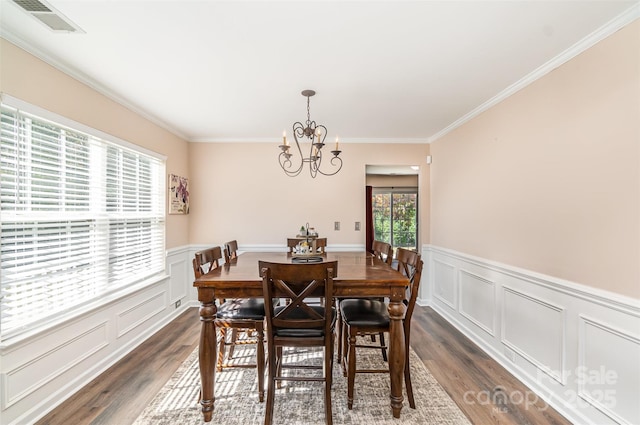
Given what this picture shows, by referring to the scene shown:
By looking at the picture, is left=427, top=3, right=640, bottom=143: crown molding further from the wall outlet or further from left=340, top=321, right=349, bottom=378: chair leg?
left=340, top=321, right=349, bottom=378: chair leg

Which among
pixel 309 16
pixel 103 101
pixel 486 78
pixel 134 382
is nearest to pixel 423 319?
pixel 486 78

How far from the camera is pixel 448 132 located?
150 inches

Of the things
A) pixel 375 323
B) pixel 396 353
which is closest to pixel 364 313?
pixel 375 323

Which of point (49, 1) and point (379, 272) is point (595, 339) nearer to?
→ point (379, 272)

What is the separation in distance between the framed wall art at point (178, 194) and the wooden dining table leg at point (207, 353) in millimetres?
2242

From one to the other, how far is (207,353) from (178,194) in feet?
8.60

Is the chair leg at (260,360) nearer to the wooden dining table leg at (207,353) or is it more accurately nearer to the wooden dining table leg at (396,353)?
the wooden dining table leg at (207,353)

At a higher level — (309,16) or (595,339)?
(309,16)

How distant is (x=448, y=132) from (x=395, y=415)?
3.25 m

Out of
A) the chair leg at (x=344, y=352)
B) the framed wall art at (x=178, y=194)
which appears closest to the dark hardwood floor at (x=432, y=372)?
the chair leg at (x=344, y=352)

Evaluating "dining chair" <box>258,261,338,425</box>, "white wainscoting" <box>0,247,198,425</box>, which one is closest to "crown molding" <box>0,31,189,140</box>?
"white wainscoting" <box>0,247,198,425</box>

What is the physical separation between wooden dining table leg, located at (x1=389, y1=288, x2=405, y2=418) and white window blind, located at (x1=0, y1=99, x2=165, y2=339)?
2.40 metres

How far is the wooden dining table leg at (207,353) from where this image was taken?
1.93 metres

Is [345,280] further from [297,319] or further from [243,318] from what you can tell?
[243,318]
